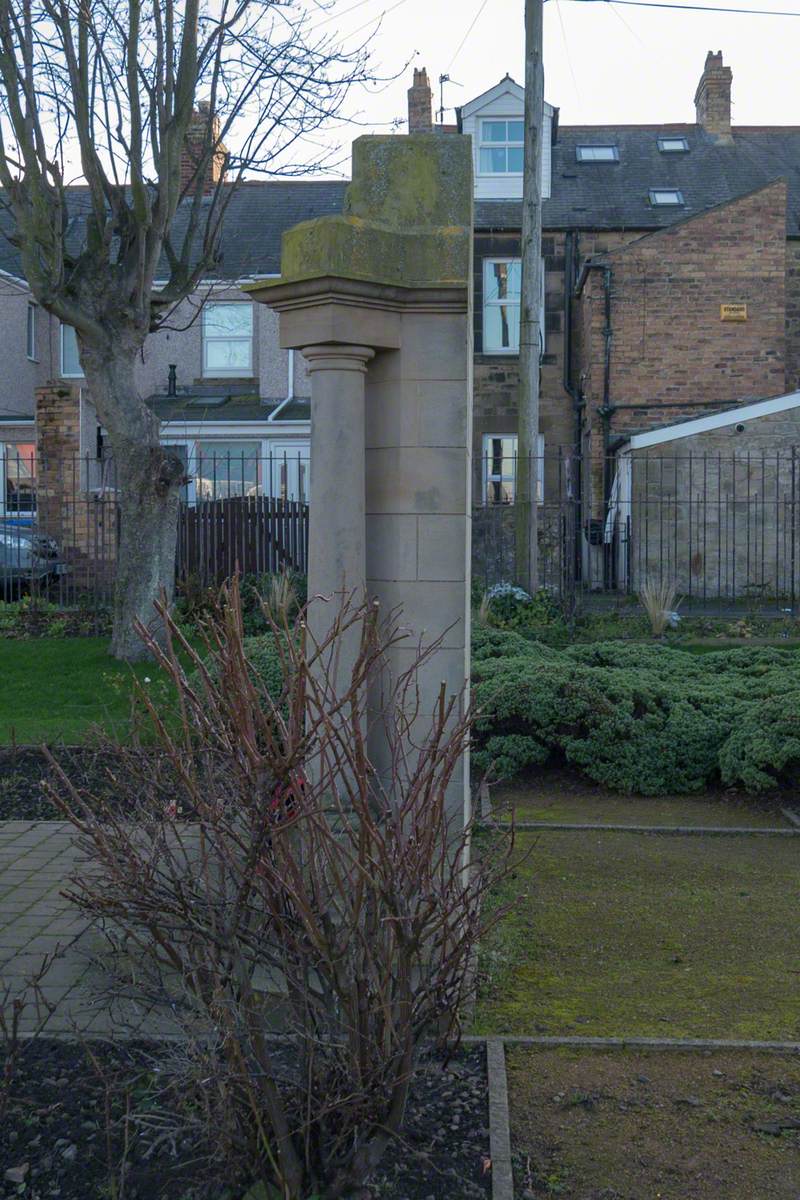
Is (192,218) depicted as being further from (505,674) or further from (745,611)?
(745,611)

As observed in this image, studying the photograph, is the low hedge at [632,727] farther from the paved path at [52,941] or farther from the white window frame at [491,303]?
the white window frame at [491,303]

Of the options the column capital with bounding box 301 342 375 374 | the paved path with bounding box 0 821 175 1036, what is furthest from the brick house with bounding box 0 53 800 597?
the column capital with bounding box 301 342 375 374

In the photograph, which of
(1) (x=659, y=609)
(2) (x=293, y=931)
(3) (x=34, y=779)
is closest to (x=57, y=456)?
(1) (x=659, y=609)

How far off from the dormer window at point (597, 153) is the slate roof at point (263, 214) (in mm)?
5382

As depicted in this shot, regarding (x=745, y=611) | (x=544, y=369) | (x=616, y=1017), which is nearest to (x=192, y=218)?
(x=745, y=611)

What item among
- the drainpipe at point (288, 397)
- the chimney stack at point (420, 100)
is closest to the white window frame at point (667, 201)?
the chimney stack at point (420, 100)

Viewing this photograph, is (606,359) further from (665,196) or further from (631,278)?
(665,196)

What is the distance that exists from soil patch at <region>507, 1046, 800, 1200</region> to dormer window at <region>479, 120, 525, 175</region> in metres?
25.6

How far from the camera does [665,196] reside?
27.3m

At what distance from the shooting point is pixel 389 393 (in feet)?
16.6

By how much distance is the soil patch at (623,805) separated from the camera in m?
8.04

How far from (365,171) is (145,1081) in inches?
134

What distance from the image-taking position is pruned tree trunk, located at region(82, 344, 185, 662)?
43.3 feet

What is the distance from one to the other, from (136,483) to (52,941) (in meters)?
8.26
